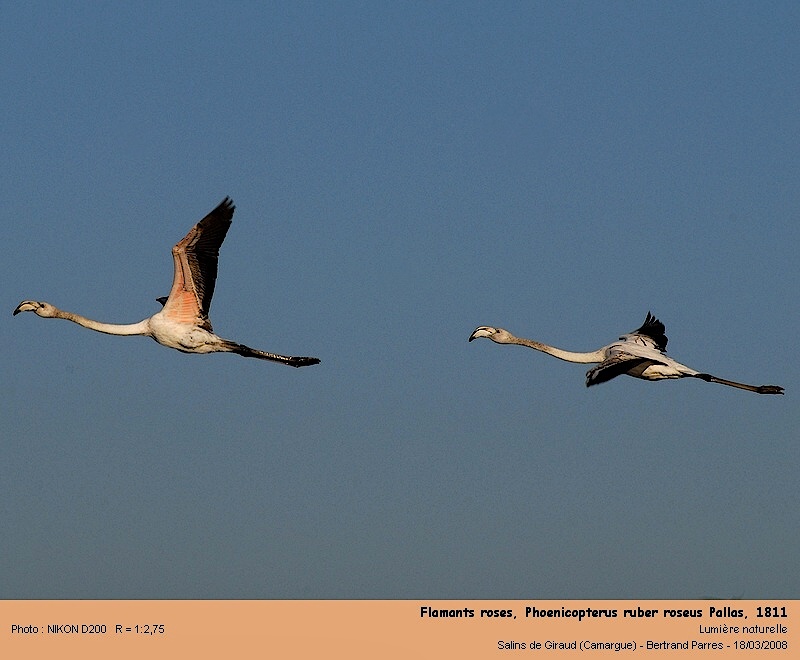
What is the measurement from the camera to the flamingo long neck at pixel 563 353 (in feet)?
177

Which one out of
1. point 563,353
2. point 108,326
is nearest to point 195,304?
point 108,326

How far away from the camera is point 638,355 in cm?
5212

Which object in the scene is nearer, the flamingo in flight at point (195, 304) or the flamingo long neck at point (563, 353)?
the flamingo in flight at point (195, 304)

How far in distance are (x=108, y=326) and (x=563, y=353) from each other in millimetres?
13827

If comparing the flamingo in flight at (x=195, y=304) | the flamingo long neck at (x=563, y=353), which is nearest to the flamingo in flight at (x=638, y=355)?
the flamingo long neck at (x=563, y=353)

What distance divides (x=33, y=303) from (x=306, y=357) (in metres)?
8.02

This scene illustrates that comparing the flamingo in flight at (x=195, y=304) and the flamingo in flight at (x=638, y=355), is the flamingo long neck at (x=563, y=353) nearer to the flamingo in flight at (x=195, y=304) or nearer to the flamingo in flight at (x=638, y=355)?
the flamingo in flight at (x=638, y=355)

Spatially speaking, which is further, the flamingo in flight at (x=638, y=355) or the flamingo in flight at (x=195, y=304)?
the flamingo in flight at (x=638, y=355)

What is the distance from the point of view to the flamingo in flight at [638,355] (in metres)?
52.1

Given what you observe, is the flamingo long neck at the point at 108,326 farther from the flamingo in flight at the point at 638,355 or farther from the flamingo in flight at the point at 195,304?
the flamingo in flight at the point at 638,355

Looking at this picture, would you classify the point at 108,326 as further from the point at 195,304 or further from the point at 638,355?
the point at 638,355

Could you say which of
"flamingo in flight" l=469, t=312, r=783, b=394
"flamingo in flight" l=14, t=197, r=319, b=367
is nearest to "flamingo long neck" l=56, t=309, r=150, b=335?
"flamingo in flight" l=14, t=197, r=319, b=367

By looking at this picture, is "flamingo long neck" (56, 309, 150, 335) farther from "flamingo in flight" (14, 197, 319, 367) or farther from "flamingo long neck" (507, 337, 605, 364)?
"flamingo long neck" (507, 337, 605, 364)

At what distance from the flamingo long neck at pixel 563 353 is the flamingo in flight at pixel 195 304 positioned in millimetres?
7986
